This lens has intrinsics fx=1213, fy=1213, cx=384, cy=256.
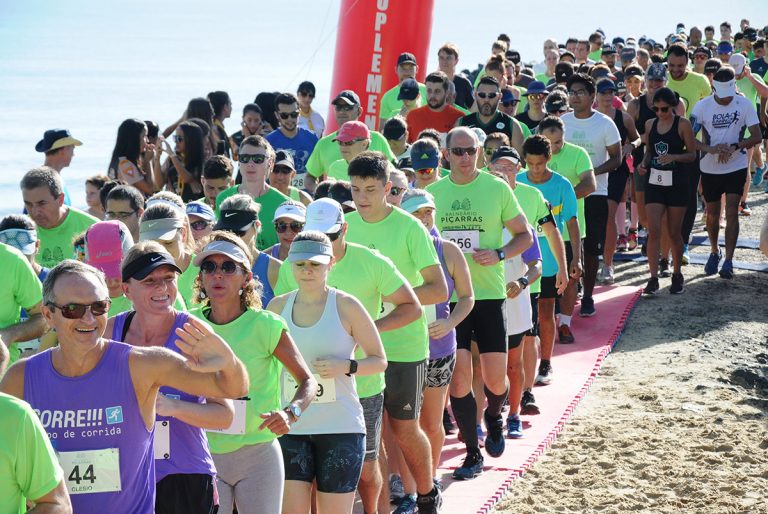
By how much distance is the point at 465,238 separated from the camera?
6883 mm

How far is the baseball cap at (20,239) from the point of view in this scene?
5.48 meters

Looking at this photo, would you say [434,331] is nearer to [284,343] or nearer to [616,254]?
[284,343]

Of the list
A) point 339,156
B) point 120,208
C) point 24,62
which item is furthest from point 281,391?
point 24,62

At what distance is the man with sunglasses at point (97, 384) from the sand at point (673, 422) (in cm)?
314

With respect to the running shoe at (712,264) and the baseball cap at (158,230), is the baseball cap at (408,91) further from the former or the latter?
the baseball cap at (158,230)

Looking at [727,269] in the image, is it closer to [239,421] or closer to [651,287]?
[651,287]

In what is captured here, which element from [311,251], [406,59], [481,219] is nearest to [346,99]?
[406,59]

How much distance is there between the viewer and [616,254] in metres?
12.8

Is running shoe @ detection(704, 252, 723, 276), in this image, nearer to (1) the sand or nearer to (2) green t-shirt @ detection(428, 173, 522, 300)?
(1) the sand

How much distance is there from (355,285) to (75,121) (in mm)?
22377

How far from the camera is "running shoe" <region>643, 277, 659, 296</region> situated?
1091cm

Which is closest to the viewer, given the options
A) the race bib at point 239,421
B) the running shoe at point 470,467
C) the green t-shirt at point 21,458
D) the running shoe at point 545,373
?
the green t-shirt at point 21,458

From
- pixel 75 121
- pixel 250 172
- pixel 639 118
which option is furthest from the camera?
pixel 75 121

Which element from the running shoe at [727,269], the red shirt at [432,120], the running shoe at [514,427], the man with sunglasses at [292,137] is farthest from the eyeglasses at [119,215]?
the running shoe at [727,269]
